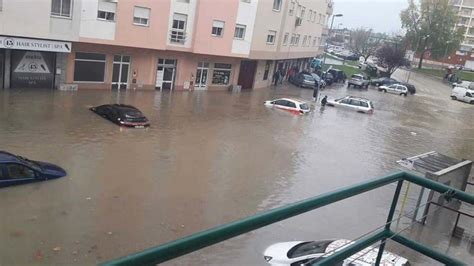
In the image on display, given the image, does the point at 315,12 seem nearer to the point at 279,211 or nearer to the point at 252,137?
the point at 252,137

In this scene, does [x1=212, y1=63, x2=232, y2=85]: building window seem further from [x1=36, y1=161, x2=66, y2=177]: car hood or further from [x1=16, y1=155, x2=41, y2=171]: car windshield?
[x1=16, y1=155, x2=41, y2=171]: car windshield

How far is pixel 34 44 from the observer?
25.2 meters

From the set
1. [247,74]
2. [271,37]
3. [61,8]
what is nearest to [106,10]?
[61,8]

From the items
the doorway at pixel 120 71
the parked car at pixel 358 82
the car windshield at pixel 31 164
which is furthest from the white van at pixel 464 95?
the car windshield at pixel 31 164

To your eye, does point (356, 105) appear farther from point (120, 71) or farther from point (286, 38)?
point (120, 71)

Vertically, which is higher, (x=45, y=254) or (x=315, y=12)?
(x=315, y=12)

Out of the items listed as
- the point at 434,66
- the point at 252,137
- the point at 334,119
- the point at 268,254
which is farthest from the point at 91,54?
the point at 434,66

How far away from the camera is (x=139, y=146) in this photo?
758 inches

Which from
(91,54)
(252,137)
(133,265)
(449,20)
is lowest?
(252,137)

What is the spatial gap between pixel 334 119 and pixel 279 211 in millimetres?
31076

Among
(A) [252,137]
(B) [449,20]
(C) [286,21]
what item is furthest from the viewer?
(B) [449,20]

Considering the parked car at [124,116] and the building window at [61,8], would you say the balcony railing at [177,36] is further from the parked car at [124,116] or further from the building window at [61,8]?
the parked car at [124,116]

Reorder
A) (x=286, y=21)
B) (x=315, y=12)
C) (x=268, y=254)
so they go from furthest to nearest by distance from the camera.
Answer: (x=315, y=12) < (x=286, y=21) < (x=268, y=254)

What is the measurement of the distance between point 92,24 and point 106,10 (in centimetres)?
127
